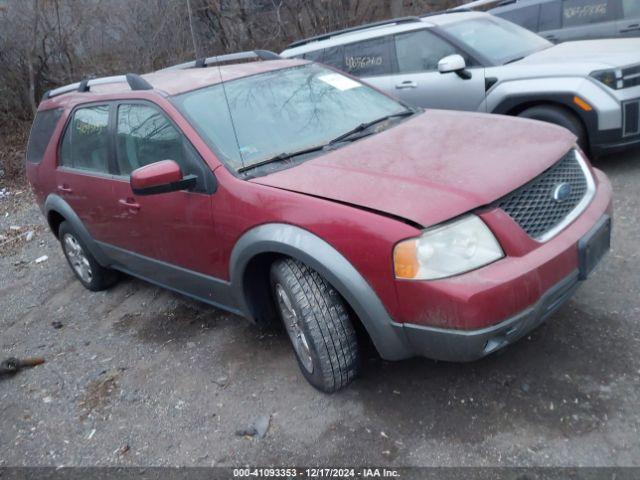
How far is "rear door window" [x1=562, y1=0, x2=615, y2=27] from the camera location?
24.5 feet

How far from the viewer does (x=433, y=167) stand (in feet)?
9.09

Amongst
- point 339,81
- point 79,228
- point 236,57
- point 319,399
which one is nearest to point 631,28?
point 339,81

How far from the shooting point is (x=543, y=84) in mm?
5184

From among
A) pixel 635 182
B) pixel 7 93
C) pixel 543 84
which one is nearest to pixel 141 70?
pixel 7 93

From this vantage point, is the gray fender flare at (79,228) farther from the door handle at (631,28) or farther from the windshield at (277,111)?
the door handle at (631,28)

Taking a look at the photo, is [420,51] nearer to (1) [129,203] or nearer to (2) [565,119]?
(2) [565,119]

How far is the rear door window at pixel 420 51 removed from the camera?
5902mm

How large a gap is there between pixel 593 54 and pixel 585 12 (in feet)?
9.41

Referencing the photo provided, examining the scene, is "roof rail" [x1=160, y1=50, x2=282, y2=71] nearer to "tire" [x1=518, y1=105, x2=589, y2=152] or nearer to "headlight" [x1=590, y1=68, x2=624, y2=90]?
"tire" [x1=518, y1=105, x2=589, y2=152]

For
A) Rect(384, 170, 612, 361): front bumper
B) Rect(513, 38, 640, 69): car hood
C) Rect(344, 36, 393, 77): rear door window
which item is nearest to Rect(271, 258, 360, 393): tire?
Rect(384, 170, 612, 361): front bumper

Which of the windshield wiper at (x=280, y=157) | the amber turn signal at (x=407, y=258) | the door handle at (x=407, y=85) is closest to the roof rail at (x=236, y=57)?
the windshield wiper at (x=280, y=157)

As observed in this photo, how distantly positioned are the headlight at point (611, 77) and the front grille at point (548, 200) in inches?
93.4

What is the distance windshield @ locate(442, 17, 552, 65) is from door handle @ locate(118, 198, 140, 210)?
12.2 feet

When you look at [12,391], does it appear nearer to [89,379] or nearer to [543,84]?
[89,379]
